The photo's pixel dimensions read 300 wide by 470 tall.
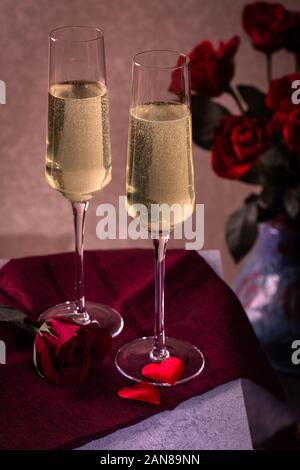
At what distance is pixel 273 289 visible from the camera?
1.56 m

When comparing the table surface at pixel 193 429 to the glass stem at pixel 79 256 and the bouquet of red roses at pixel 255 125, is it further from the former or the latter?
the bouquet of red roses at pixel 255 125

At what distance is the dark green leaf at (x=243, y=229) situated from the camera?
1472mm

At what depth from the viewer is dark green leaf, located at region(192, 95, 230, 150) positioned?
4.60 feet

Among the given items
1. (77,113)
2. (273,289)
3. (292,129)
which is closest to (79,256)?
(77,113)

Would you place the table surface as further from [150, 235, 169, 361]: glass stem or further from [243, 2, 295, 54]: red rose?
[243, 2, 295, 54]: red rose

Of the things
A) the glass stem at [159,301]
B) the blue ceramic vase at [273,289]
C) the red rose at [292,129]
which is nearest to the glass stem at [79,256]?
the glass stem at [159,301]

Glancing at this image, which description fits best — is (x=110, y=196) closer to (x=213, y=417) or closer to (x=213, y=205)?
(x=213, y=205)

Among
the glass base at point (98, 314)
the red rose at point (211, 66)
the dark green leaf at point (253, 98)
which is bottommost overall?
the glass base at point (98, 314)

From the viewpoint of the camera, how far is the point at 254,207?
1.47 m

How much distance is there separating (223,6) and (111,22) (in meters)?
0.29

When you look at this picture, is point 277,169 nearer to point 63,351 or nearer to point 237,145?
point 237,145

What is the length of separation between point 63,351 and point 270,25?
840 mm

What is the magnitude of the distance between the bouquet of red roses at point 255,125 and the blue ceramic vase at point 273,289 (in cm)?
6

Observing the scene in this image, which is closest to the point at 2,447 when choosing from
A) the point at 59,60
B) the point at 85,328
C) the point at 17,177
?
the point at 85,328
